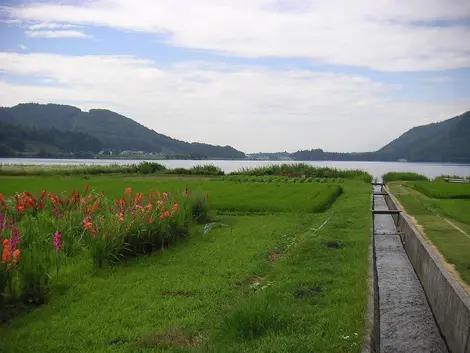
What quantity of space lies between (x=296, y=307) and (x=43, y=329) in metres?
3.22

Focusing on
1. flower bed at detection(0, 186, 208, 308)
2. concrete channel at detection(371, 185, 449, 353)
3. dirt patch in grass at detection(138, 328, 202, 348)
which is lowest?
concrete channel at detection(371, 185, 449, 353)

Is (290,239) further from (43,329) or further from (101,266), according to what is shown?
(43,329)

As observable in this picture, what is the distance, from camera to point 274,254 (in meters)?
10.5

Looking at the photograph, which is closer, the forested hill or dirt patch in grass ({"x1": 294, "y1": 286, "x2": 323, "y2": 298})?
dirt patch in grass ({"x1": 294, "y1": 286, "x2": 323, "y2": 298})

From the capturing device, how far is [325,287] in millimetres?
7363

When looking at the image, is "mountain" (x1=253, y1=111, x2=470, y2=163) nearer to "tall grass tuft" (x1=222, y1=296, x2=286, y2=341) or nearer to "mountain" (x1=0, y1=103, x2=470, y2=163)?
"mountain" (x1=0, y1=103, x2=470, y2=163)

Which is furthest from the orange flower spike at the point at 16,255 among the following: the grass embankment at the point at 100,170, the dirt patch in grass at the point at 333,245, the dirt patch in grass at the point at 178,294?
the grass embankment at the point at 100,170

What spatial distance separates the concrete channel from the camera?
241 inches

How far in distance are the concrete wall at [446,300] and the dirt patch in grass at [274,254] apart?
2914 millimetres

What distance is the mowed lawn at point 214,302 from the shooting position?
5.24 metres

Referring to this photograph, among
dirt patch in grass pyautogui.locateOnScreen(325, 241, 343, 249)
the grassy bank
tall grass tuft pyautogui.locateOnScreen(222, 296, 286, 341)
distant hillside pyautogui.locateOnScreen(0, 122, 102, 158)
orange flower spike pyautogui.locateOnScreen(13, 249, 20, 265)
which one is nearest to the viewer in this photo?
tall grass tuft pyautogui.locateOnScreen(222, 296, 286, 341)

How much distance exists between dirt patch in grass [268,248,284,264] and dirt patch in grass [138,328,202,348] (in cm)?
444

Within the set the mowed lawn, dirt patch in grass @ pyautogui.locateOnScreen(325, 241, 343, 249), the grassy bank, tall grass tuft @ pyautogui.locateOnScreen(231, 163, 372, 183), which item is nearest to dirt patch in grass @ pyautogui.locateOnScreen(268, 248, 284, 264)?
the mowed lawn

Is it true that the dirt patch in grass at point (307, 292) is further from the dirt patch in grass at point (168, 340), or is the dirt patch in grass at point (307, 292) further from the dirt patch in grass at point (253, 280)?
the dirt patch in grass at point (168, 340)
